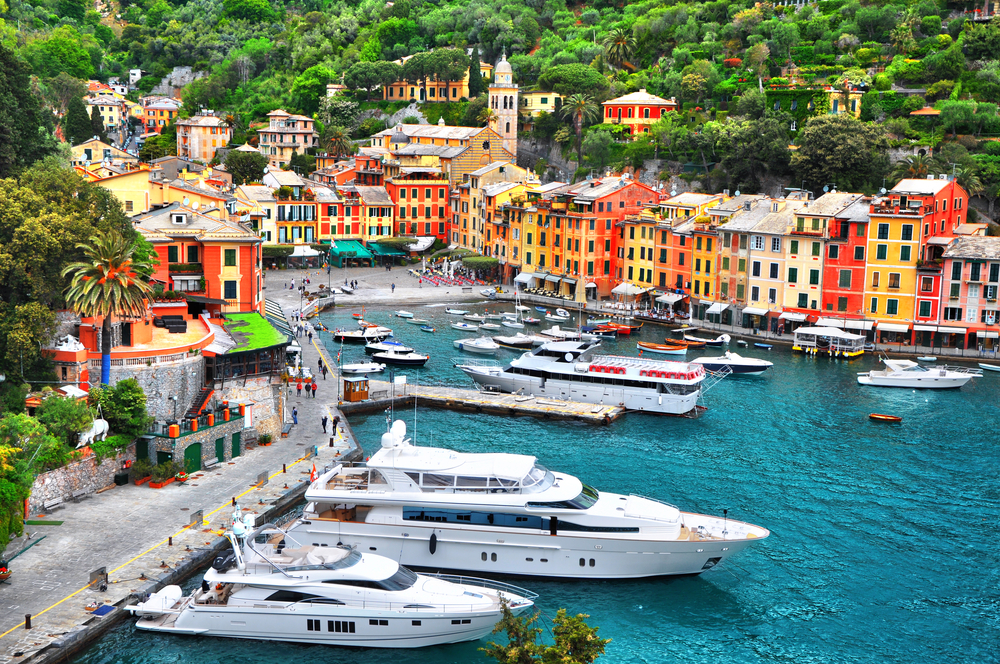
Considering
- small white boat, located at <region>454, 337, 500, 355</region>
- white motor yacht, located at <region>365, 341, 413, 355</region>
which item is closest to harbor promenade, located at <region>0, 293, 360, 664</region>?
white motor yacht, located at <region>365, 341, 413, 355</region>

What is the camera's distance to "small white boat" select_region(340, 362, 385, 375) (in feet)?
243

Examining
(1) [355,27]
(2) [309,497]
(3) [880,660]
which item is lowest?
(3) [880,660]

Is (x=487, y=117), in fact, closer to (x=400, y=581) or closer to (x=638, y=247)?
(x=638, y=247)

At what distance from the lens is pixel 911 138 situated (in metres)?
110

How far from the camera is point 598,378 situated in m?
70.1

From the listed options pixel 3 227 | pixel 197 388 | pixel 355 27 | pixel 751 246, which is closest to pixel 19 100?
pixel 3 227

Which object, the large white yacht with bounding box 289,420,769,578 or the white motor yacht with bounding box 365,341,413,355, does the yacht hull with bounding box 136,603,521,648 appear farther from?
the white motor yacht with bounding box 365,341,413,355

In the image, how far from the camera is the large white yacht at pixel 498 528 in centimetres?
4212

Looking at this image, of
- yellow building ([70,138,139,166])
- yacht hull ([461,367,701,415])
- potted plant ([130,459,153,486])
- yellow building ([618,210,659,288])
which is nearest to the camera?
potted plant ([130,459,153,486])

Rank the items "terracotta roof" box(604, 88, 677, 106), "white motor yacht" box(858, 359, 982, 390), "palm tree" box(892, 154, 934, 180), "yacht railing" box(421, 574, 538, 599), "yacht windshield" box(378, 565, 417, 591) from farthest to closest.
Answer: "terracotta roof" box(604, 88, 677, 106), "palm tree" box(892, 154, 934, 180), "white motor yacht" box(858, 359, 982, 390), "yacht railing" box(421, 574, 538, 599), "yacht windshield" box(378, 565, 417, 591)

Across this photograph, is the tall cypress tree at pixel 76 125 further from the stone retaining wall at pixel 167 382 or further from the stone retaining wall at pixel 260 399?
the stone retaining wall at pixel 167 382

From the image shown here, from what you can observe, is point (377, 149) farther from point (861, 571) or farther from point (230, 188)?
point (861, 571)

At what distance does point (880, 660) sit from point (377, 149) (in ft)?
382

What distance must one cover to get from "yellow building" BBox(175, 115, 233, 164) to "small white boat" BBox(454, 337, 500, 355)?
8499 cm
